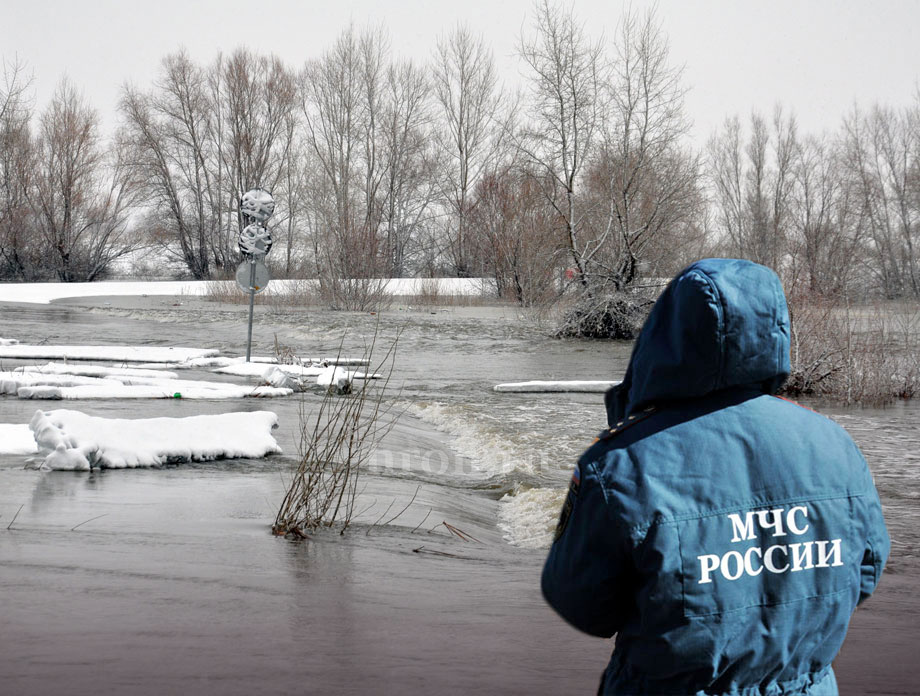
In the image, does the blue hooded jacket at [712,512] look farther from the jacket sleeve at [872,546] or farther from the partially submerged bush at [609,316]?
the partially submerged bush at [609,316]

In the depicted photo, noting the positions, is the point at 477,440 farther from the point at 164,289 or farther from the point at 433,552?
the point at 164,289

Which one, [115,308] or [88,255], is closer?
[115,308]

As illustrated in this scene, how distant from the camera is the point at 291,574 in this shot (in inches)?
198

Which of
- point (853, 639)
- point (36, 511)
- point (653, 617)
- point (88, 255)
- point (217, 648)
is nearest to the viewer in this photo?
point (653, 617)

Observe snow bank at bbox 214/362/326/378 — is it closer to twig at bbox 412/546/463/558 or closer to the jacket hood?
twig at bbox 412/546/463/558

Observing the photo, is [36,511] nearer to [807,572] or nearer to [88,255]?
[807,572]

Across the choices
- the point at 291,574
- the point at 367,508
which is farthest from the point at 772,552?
the point at 367,508

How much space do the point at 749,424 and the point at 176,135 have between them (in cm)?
6378

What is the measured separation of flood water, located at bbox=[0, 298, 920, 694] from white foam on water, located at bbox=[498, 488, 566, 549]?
25 mm

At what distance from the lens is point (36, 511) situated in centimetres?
595

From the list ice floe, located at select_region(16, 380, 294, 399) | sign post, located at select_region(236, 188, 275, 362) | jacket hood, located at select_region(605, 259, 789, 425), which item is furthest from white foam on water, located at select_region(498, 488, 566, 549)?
sign post, located at select_region(236, 188, 275, 362)

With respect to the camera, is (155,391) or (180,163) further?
(180,163)

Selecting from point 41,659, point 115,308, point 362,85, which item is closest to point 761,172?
point 362,85

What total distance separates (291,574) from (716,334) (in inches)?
148
